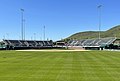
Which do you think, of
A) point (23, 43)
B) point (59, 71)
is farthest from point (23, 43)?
point (59, 71)

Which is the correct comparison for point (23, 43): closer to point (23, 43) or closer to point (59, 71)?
point (23, 43)

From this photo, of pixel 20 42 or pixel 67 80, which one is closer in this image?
pixel 67 80

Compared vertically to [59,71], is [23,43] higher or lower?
higher

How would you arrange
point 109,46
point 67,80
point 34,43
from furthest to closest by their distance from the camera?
point 34,43 < point 109,46 < point 67,80

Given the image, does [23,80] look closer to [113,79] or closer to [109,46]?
[113,79]

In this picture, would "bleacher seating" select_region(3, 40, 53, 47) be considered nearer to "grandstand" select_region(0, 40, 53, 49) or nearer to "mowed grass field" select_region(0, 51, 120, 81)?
"grandstand" select_region(0, 40, 53, 49)

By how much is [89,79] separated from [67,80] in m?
1.48

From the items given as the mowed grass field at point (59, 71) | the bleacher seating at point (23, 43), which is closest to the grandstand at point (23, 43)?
the bleacher seating at point (23, 43)

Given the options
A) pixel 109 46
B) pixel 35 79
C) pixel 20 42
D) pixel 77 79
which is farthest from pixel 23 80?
pixel 20 42

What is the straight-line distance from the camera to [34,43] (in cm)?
17712

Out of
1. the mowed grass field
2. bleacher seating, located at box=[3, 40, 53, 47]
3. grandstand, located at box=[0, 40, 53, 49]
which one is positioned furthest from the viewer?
bleacher seating, located at box=[3, 40, 53, 47]

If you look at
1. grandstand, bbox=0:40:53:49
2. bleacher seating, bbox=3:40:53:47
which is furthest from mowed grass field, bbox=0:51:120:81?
bleacher seating, bbox=3:40:53:47

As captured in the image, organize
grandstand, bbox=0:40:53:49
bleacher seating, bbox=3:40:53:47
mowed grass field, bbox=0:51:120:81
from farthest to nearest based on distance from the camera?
bleacher seating, bbox=3:40:53:47 → grandstand, bbox=0:40:53:49 → mowed grass field, bbox=0:51:120:81

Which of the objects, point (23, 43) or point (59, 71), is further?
point (23, 43)
